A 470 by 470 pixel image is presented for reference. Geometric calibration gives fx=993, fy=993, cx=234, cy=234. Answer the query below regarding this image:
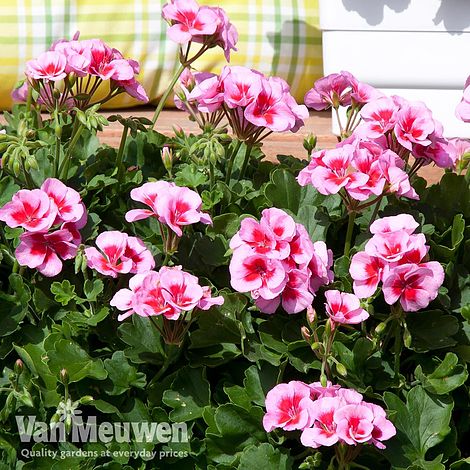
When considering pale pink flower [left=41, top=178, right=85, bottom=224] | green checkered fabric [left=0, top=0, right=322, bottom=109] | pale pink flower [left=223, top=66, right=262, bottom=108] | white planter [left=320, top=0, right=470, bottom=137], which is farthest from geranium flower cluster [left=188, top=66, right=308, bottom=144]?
green checkered fabric [left=0, top=0, right=322, bottom=109]

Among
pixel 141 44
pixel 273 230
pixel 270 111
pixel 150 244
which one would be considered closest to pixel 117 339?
pixel 150 244

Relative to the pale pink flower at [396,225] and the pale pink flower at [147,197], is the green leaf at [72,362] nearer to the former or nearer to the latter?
the pale pink flower at [147,197]

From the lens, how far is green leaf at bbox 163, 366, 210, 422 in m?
1.24

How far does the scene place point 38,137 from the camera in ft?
5.31

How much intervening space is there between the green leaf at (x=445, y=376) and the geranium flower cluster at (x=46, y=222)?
484 millimetres

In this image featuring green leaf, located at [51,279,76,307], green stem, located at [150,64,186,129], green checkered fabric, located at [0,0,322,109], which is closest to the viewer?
green leaf, located at [51,279,76,307]

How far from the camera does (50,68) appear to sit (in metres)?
1.40

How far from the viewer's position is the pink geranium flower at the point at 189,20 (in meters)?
1.49

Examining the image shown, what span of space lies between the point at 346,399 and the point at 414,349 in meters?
0.17

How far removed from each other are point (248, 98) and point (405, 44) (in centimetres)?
106

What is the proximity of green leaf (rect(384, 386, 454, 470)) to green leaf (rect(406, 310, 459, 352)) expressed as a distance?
2.9 inches

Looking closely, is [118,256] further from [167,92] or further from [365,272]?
[167,92]

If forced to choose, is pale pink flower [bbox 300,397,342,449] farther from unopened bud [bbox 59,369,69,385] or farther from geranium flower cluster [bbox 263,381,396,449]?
unopened bud [bbox 59,369,69,385]

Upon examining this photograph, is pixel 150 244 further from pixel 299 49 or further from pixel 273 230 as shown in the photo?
pixel 299 49
